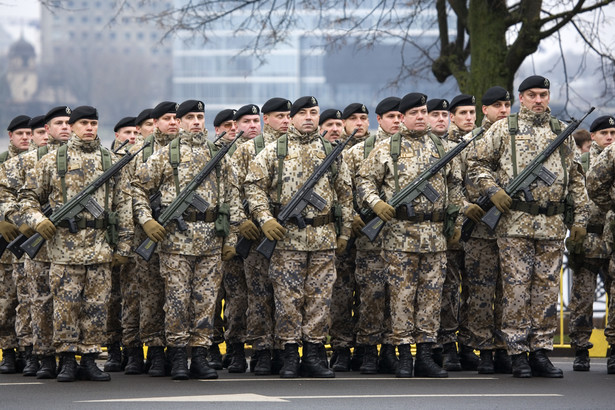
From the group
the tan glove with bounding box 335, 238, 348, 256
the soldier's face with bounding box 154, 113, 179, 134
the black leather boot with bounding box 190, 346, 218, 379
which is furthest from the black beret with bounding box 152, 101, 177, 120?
the black leather boot with bounding box 190, 346, 218, 379

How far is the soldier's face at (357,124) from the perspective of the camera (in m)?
12.2

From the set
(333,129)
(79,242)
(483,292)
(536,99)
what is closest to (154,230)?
(79,242)

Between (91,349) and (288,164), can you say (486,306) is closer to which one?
(288,164)

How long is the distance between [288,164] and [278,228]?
26.1 inches

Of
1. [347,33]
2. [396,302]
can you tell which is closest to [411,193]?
[396,302]

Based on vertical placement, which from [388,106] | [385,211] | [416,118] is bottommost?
[385,211]

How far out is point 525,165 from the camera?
34.6 feet

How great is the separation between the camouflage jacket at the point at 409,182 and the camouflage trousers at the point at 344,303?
962mm

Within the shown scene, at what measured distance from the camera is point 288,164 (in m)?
10.7

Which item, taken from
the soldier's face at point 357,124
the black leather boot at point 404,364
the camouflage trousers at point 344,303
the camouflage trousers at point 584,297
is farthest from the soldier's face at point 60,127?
the camouflage trousers at point 584,297

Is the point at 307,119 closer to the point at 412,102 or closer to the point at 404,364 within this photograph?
the point at 412,102

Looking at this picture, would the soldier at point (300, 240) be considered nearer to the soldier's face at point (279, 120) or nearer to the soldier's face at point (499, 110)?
the soldier's face at point (279, 120)

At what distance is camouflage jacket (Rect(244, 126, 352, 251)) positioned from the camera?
10594mm

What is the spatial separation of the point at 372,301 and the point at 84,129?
299cm
